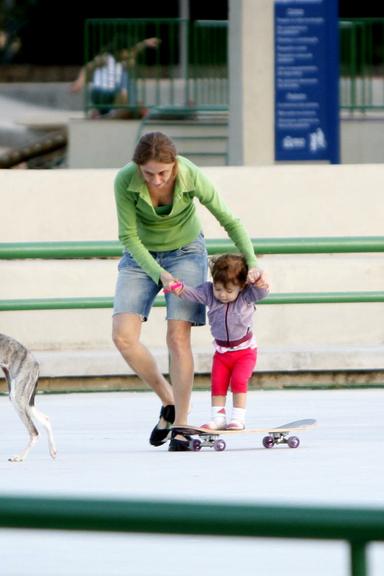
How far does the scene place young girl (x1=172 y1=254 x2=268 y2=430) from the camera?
7.64 meters

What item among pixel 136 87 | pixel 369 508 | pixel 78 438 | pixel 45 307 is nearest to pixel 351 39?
pixel 136 87

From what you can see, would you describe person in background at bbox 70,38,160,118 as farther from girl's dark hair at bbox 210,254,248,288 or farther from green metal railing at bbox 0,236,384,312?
girl's dark hair at bbox 210,254,248,288

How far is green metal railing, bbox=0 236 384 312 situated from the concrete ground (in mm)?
601

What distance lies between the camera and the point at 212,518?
2.72 metres

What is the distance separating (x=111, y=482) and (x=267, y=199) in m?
6.29

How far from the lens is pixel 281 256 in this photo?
1291 centimetres

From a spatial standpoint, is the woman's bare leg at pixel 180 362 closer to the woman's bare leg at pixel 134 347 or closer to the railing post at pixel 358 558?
the woman's bare leg at pixel 134 347

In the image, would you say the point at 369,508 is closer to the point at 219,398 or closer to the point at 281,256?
the point at 219,398

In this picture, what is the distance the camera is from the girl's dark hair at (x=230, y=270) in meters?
7.63

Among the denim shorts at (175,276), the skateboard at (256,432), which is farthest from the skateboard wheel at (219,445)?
the denim shorts at (175,276)

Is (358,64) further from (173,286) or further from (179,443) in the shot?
(173,286)

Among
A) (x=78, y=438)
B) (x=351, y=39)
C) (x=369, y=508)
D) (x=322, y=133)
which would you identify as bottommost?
(x=78, y=438)

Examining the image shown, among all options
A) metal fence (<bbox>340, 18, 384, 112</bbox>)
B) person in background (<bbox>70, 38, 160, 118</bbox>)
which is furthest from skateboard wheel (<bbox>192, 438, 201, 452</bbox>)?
person in background (<bbox>70, 38, 160, 118</bbox>)

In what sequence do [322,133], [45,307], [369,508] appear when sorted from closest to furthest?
[369,508]
[45,307]
[322,133]
